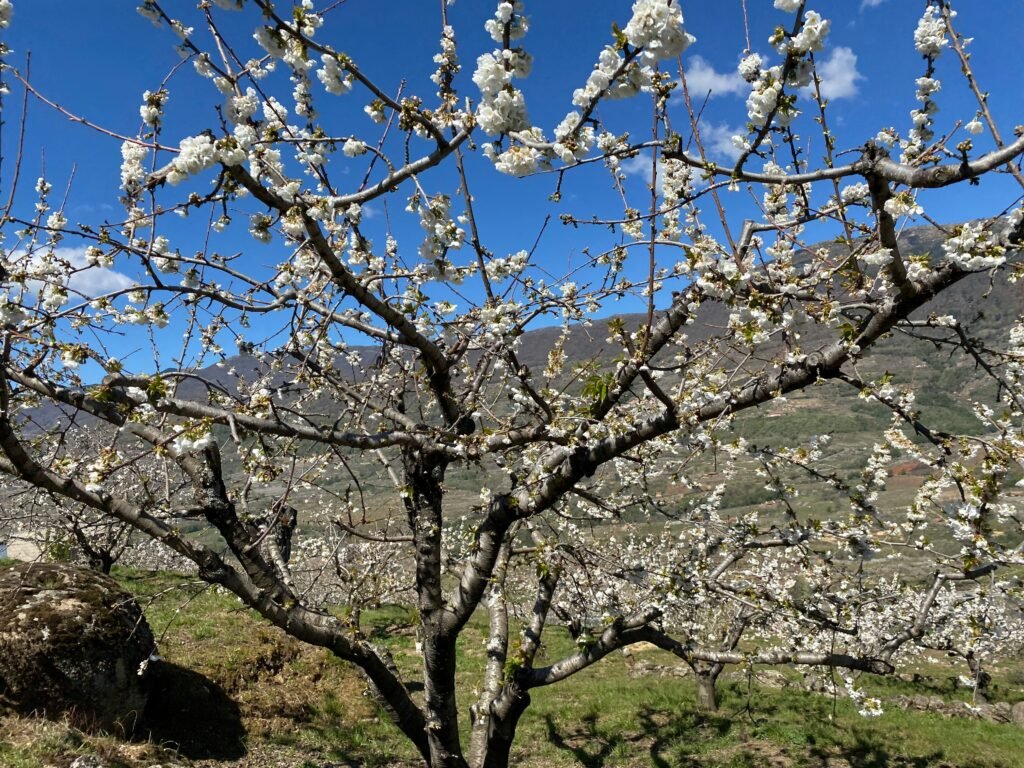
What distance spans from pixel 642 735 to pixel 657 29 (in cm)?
1094

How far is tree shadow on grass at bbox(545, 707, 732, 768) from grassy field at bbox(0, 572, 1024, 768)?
0.02 m

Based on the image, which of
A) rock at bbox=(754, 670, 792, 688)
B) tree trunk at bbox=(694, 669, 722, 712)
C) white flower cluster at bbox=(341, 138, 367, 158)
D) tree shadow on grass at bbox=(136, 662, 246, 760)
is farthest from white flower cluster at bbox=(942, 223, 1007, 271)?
rock at bbox=(754, 670, 792, 688)

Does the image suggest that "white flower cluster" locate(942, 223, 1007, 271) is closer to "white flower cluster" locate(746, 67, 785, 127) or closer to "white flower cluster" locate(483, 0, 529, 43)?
"white flower cluster" locate(746, 67, 785, 127)

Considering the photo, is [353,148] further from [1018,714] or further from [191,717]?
[1018,714]

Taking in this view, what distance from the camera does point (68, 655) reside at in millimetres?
6973

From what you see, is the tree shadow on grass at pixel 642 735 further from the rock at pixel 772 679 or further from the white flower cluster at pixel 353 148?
the white flower cluster at pixel 353 148

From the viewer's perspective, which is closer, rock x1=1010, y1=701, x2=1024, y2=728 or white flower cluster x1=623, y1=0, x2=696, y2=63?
white flower cluster x1=623, y1=0, x2=696, y2=63

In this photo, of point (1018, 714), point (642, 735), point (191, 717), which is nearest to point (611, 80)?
point (191, 717)

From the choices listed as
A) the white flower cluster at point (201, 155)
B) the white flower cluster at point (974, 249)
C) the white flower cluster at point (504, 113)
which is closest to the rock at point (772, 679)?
the white flower cluster at point (974, 249)

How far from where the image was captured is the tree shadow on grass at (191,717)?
24.9 ft

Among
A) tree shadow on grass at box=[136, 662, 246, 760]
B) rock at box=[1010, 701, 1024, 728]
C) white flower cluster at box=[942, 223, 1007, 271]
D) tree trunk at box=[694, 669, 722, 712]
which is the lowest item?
rock at box=[1010, 701, 1024, 728]

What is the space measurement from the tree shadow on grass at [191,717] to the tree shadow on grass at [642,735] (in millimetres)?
4873

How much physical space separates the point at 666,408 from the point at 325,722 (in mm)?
8556

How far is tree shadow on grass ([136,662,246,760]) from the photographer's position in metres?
7.58
